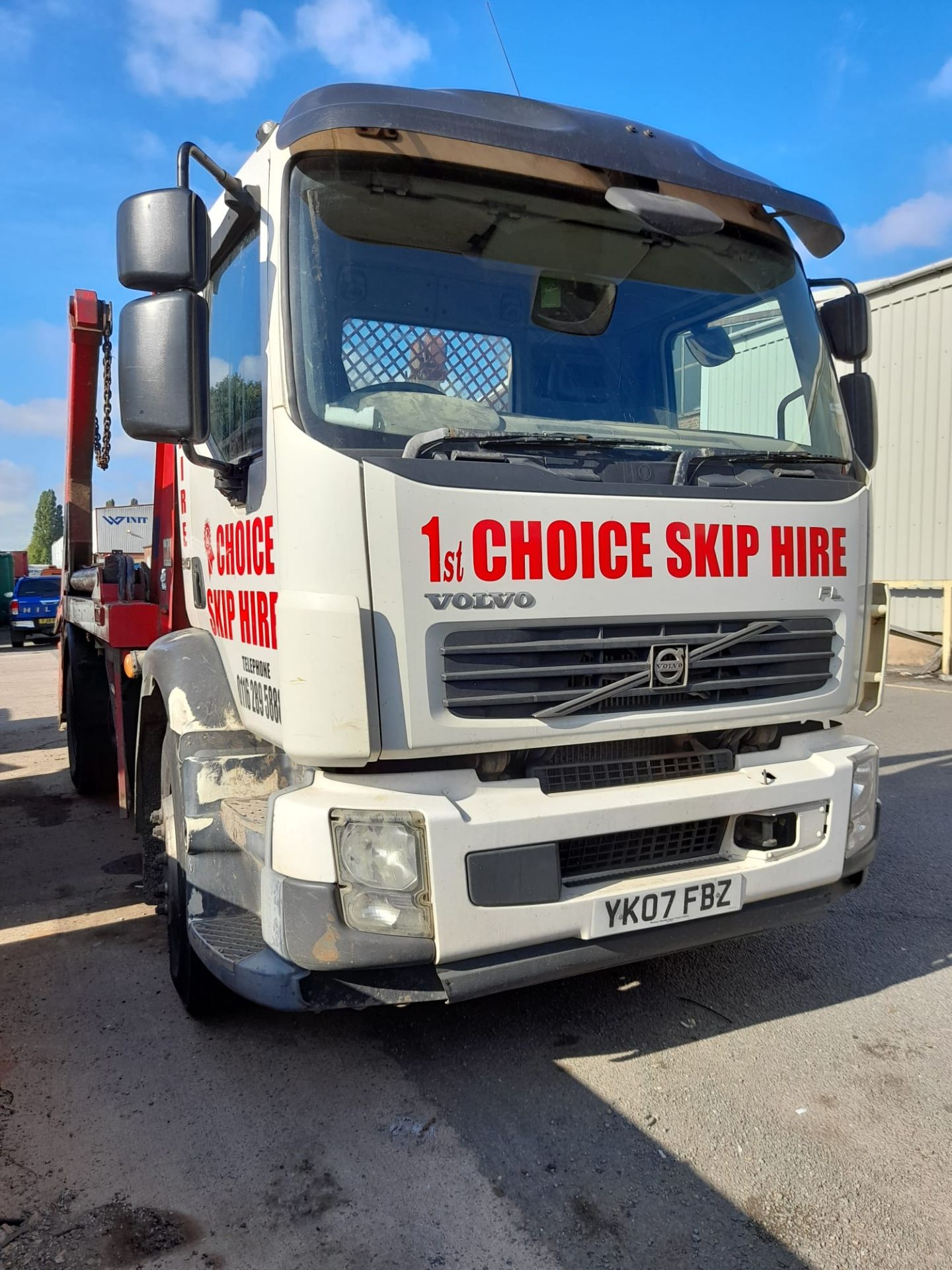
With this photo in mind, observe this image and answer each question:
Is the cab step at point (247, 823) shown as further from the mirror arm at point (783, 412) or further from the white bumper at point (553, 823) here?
the mirror arm at point (783, 412)

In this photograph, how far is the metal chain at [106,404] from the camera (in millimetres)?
6234

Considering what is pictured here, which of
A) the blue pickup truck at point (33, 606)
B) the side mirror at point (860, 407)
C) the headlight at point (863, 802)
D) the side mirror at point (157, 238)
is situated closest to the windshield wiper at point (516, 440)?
the side mirror at point (157, 238)

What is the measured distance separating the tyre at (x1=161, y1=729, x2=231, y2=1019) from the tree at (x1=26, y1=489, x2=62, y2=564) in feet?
270

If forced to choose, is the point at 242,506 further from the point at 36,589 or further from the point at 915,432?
the point at 36,589

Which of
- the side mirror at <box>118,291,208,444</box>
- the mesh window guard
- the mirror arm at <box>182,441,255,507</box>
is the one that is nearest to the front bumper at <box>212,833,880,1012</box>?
the mirror arm at <box>182,441,255,507</box>

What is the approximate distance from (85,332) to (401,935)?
5.19m

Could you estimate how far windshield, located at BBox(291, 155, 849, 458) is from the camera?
262 cm

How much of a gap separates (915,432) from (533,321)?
11717 mm

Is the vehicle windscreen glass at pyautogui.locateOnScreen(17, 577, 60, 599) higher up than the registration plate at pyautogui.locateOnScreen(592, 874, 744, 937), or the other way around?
the vehicle windscreen glass at pyautogui.locateOnScreen(17, 577, 60, 599)

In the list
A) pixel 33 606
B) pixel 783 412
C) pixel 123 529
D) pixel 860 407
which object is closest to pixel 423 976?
pixel 783 412

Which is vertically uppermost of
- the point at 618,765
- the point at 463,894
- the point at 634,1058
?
the point at 618,765

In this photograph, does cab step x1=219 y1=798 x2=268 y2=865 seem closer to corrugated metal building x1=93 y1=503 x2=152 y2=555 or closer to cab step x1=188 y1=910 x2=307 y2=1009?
cab step x1=188 y1=910 x2=307 y2=1009

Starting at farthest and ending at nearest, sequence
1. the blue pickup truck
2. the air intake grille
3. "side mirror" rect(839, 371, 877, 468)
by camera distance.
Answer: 1. the blue pickup truck
2. "side mirror" rect(839, 371, 877, 468)
3. the air intake grille

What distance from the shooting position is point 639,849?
280 cm
